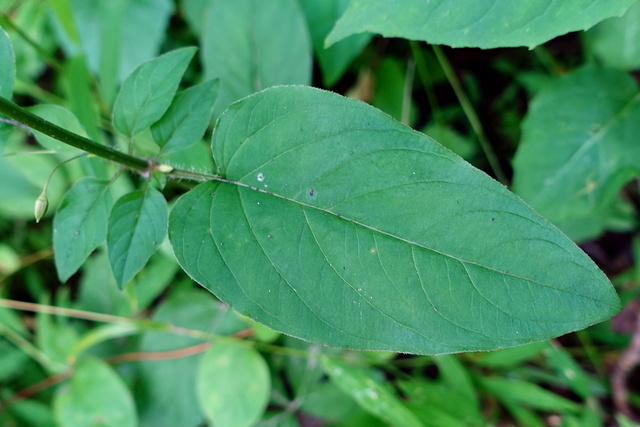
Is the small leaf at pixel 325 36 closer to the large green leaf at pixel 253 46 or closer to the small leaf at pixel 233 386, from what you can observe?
the large green leaf at pixel 253 46

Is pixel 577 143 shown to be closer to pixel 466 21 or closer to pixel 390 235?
pixel 466 21

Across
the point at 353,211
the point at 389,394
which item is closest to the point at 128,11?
the point at 353,211

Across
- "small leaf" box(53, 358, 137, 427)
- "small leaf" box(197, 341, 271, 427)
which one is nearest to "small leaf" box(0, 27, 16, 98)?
"small leaf" box(197, 341, 271, 427)

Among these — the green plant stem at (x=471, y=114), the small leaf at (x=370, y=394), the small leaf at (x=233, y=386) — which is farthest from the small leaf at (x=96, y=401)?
the green plant stem at (x=471, y=114)

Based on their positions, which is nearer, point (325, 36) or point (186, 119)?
point (186, 119)

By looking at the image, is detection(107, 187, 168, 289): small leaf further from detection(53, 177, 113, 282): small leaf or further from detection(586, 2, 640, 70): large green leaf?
detection(586, 2, 640, 70): large green leaf

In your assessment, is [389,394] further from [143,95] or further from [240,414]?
[143,95]

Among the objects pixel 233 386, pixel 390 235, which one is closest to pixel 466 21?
pixel 390 235
